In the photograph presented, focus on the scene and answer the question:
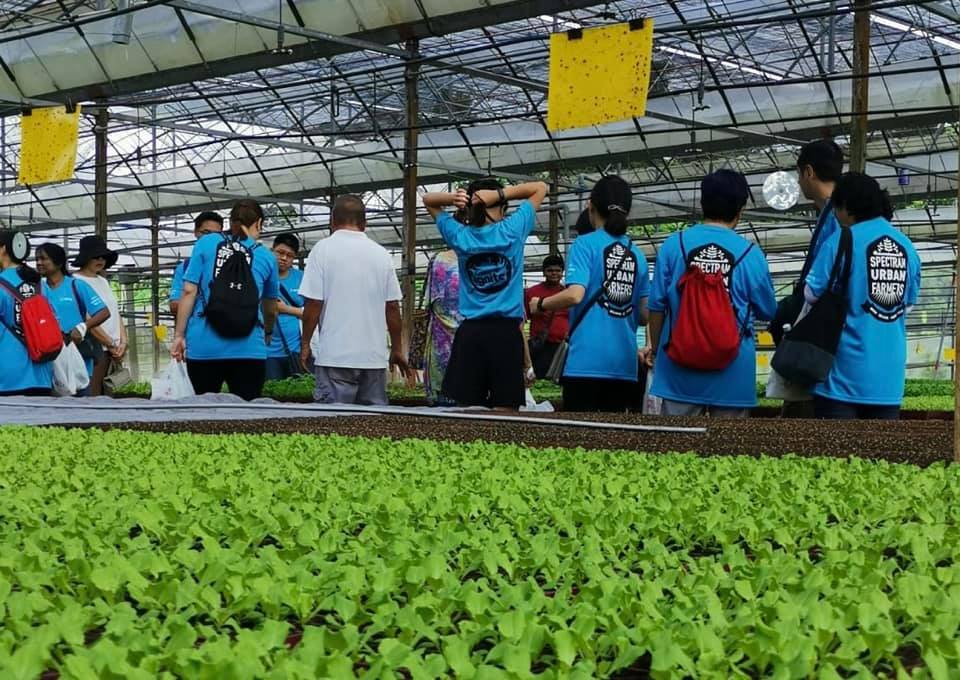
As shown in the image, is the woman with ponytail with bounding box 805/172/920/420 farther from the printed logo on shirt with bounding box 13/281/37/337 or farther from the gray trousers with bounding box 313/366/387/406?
the printed logo on shirt with bounding box 13/281/37/337

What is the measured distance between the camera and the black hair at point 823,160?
4.04 m

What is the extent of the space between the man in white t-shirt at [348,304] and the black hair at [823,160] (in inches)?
74.1

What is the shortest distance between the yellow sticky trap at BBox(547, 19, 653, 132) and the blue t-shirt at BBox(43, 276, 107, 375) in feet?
9.69

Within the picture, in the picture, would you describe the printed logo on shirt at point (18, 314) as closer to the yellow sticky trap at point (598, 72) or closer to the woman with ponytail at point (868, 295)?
the yellow sticky trap at point (598, 72)

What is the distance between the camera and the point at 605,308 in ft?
15.2

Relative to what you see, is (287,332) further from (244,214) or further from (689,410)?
(689,410)

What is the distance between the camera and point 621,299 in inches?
183

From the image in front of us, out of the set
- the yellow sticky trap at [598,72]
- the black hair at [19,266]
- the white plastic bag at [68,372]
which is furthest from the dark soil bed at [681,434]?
the yellow sticky trap at [598,72]

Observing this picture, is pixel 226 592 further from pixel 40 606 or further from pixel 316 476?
pixel 316 476

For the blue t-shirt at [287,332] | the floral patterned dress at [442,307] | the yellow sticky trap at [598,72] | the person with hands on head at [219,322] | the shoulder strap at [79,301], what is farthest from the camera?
the blue t-shirt at [287,332]

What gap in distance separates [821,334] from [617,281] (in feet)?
3.56

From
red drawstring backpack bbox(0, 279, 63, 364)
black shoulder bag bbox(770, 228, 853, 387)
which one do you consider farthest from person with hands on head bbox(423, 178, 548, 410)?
red drawstring backpack bbox(0, 279, 63, 364)

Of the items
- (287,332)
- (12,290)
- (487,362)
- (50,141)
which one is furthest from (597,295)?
(50,141)

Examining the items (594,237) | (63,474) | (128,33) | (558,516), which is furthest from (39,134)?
(558,516)
